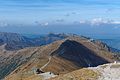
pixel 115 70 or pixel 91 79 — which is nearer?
pixel 91 79

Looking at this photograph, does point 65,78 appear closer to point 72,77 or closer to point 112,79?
point 72,77

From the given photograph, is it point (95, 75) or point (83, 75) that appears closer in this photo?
point (95, 75)

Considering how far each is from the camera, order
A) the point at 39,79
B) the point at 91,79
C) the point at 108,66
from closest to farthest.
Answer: the point at 91,79, the point at 108,66, the point at 39,79

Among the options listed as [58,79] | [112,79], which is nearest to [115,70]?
[112,79]

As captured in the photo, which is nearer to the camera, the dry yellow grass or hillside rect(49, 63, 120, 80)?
the dry yellow grass

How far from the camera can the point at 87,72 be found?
86.4 m

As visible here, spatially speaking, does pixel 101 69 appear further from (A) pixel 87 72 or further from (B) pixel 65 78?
(B) pixel 65 78

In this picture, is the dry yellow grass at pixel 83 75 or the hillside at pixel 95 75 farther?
the hillside at pixel 95 75

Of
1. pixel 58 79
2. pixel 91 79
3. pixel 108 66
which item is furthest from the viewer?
pixel 108 66

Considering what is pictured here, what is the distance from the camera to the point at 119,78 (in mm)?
81812

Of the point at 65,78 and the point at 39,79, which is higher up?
the point at 65,78

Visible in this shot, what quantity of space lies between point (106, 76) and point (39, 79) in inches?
1245

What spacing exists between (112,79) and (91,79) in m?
5.37

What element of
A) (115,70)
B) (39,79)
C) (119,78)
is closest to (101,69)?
(115,70)
